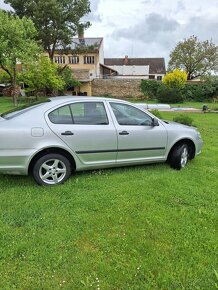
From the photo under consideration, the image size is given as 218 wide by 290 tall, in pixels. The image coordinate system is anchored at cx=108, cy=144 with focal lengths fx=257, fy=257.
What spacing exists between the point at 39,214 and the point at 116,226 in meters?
1.04

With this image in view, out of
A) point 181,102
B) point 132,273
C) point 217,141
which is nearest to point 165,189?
point 132,273

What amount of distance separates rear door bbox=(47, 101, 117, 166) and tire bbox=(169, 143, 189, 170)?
1311mm

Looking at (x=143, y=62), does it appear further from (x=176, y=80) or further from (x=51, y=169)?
(x=51, y=169)

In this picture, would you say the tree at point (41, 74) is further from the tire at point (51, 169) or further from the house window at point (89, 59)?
the tire at point (51, 169)

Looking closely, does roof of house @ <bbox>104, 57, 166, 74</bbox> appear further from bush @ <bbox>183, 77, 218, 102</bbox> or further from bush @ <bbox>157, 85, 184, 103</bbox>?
bush @ <bbox>157, 85, 184, 103</bbox>

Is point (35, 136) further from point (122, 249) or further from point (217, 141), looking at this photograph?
point (217, 141)

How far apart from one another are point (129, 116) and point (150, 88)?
31.3 meters

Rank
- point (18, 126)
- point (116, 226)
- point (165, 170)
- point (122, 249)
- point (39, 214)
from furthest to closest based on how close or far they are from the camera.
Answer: point (165, 170) < point (18, 126) < point (39, 214) < point (116, 226) < point (122, 249)

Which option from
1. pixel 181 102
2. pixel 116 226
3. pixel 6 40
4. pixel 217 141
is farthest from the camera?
pixel 181 102

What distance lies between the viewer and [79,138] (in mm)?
4199

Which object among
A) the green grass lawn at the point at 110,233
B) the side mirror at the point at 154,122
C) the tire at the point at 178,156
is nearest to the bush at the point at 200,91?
the tire at the point at 178,156

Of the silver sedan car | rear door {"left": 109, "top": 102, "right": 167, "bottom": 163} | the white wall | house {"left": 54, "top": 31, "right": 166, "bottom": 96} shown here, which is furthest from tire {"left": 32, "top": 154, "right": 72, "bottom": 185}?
the white wall

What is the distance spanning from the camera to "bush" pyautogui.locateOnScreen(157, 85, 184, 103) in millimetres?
30000

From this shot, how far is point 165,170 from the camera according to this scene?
5.08 m
